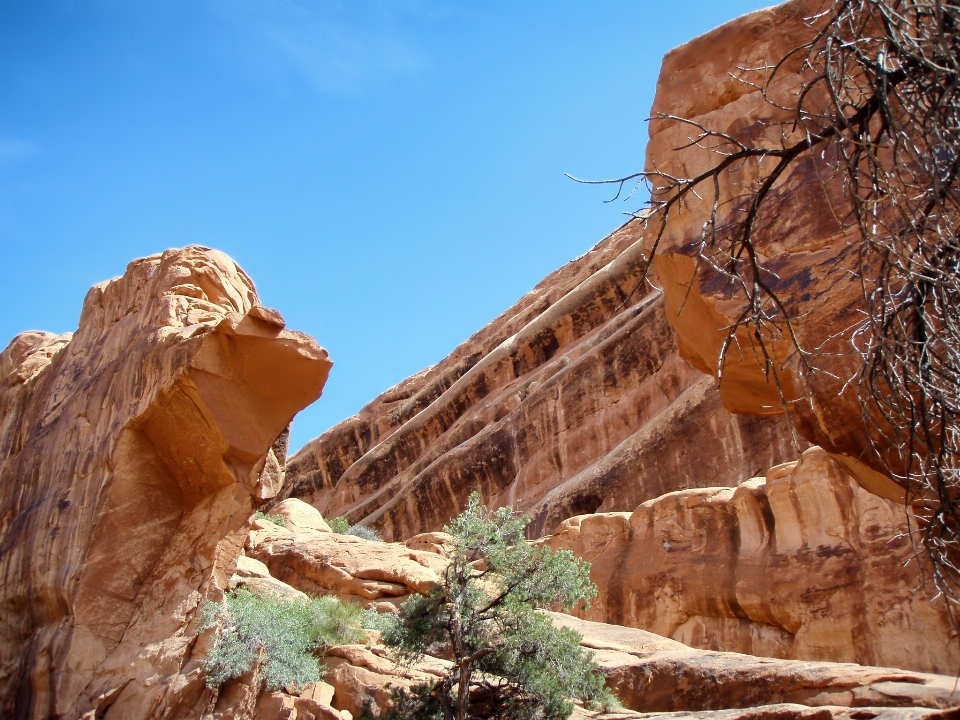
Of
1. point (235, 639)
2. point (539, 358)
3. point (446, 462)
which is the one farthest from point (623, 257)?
point (235, 639)

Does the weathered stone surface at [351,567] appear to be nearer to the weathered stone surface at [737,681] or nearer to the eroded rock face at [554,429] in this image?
the weathered stone surface at [737,681]

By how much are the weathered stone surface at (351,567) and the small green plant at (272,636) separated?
6.26 feet

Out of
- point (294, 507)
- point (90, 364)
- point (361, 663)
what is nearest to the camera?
point (361, 663)

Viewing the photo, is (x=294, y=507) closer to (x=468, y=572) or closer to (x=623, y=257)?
(x=468, y=572)

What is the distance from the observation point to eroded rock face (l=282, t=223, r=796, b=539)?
1994 cm

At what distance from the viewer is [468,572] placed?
1213 centimetres

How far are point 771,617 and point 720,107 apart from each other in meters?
8.37

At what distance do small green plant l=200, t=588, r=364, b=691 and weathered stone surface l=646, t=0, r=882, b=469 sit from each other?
6.67 metres

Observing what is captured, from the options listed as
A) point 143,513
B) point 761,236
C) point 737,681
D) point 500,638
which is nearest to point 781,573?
point 737,681

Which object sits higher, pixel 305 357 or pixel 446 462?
pixel 446 462

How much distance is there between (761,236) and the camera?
31.7 ft

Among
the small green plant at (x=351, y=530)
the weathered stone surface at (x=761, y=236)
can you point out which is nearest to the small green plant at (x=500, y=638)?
the weathered stone surface at (x=761, y=236)

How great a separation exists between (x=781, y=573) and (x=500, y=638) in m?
5.60

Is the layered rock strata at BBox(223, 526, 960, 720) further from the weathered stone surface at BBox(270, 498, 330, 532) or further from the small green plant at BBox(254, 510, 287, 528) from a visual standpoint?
the weathered stone surface at BBox(270, 498, 330, 532)
